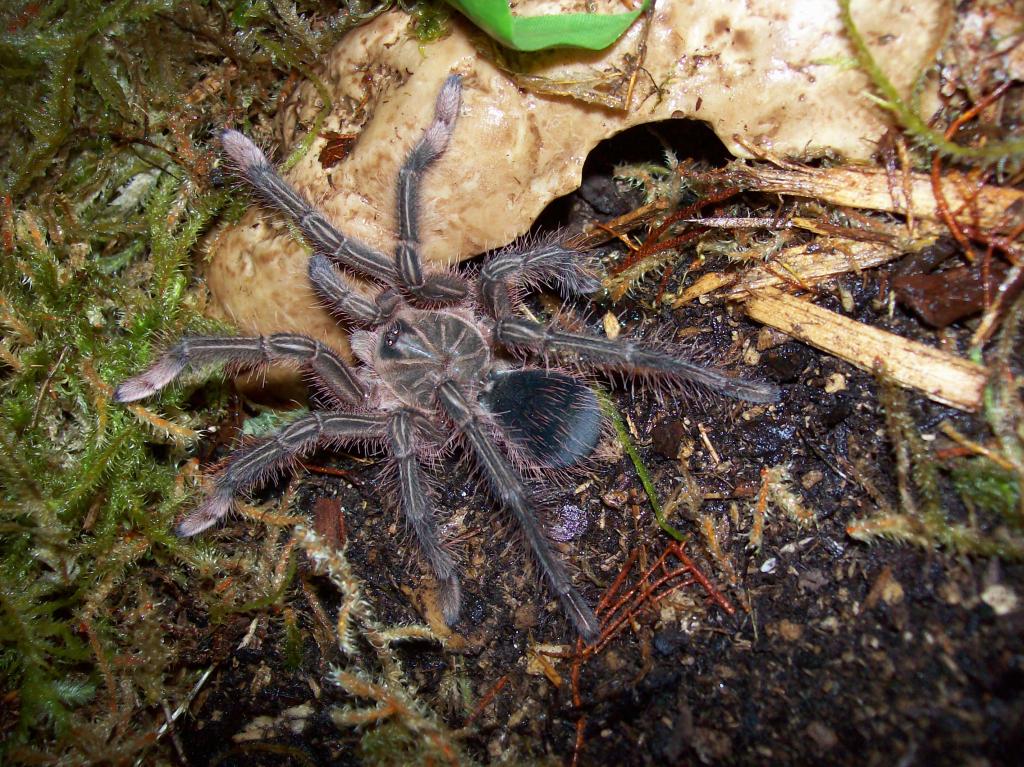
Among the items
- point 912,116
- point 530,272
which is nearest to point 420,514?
point 530,272

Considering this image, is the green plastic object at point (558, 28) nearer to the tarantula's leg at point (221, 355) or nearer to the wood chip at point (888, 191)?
the wood chip at point (888, 191)

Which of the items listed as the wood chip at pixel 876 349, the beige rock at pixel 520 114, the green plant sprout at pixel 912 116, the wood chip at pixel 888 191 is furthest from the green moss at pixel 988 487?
the beige rock at pixel 520 114

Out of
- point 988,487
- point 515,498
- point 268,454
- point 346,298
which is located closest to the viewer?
point 988,487

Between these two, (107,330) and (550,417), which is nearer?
(550,417)

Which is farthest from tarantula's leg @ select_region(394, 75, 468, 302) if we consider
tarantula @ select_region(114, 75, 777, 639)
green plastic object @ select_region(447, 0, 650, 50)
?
green plastic object @ select_region(447, 0, 650, 50)

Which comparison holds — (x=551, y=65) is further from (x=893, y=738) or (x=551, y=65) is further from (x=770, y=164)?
(x=893, y=738)

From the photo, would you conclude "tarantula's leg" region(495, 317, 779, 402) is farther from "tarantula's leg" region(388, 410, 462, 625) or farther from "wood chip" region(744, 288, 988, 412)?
"tarantula's leg" region(388, 410, 462, 625)

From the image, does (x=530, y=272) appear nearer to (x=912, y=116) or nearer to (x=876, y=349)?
(x=876, y=349)
